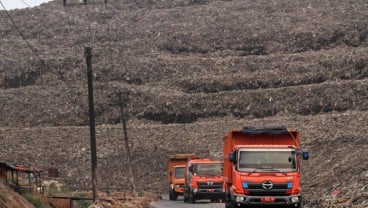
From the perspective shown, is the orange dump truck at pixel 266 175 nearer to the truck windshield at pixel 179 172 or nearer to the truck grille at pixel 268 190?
the truck grille at pixel 268 190

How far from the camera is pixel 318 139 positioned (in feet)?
252

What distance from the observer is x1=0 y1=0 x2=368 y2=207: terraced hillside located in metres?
82.8

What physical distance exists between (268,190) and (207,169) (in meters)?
16.8

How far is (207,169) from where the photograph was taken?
4588 cm

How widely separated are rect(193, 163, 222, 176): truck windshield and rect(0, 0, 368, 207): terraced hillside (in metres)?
4.92

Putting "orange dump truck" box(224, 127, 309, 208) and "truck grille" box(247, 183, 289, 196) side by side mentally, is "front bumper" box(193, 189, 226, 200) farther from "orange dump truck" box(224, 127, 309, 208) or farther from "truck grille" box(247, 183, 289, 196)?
"truck grille" box(247, 183, 289, 196)

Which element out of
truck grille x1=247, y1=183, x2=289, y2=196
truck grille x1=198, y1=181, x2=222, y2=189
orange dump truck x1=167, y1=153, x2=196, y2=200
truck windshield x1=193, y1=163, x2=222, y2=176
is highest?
truck grille x1=247, y1=183, x2=289, y2=196

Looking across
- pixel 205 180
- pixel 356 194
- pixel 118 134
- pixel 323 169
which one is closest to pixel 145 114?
pixel 118 134

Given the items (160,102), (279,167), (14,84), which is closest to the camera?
(279,167)

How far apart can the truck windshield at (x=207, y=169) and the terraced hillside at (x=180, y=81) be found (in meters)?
4.92

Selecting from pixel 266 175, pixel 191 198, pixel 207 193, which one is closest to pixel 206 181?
pixel 207 193

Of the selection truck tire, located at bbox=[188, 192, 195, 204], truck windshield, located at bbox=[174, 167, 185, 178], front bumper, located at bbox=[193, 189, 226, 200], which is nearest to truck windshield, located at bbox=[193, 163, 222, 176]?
front bumper, located at bbox=[193, 189, 226, 200]

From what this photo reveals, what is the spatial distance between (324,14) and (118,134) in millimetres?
66919

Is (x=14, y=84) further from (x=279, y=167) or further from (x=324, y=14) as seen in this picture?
(x=279, y=167)
